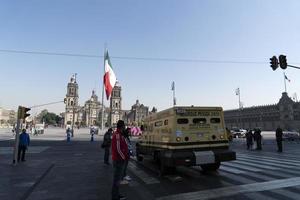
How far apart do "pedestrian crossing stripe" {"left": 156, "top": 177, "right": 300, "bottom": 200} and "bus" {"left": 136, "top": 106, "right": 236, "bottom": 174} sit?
195cm

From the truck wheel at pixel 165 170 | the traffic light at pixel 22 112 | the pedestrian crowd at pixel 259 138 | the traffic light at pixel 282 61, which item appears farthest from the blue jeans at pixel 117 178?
the pedestrian crowd at pixel 259 138

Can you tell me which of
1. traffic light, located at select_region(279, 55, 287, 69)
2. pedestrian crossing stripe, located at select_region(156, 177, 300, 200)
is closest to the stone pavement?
pedestrian crossing stripe, located at select_region(156, 177, 300, 200)

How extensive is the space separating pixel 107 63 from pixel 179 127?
35.2 meters

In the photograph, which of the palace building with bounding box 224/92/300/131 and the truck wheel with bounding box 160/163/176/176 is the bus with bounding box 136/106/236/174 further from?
the palace building with bounding box 224/92/300/131

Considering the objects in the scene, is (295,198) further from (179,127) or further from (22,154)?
(22,154)

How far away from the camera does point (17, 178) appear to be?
37.0ft

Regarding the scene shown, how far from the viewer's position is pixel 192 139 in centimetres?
1109

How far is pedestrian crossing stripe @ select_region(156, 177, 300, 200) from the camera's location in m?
7.94

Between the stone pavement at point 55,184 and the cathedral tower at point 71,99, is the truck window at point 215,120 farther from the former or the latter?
the cathedral tower at point 71,99

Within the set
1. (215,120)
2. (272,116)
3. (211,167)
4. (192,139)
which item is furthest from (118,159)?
(272,116)

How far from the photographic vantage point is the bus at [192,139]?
1077cm

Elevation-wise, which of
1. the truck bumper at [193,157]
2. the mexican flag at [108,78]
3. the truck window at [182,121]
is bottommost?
the truck bumper at [193,157]

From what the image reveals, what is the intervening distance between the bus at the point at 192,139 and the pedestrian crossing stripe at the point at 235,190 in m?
1.95

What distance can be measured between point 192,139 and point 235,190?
2870 millimetres
